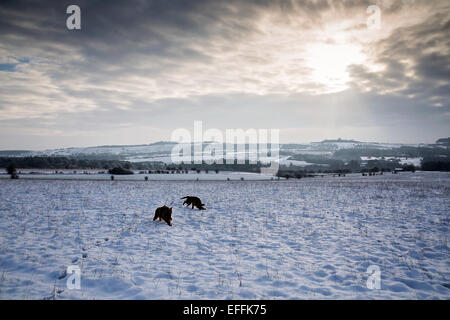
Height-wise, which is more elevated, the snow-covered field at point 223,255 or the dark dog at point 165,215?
the dark dog at point 165,215

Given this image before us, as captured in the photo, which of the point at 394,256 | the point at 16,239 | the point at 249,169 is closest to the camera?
the point at 394,256

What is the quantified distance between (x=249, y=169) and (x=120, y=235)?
71627 millimetres

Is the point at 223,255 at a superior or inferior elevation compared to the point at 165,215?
inferior

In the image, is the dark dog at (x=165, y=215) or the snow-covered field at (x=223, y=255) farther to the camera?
the dark dog at (x=165, y=215)

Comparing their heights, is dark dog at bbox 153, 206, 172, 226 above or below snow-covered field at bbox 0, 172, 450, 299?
above

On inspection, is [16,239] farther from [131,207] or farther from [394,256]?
[394,256]

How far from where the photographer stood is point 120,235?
9359 mm

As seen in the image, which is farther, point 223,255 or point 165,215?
point 165,215

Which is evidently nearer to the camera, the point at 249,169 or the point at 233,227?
the point at 233,227

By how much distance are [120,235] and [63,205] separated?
877cm

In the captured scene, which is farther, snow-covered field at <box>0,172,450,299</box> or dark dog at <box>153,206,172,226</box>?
dark dog at <box>153,206,172,226</box>
